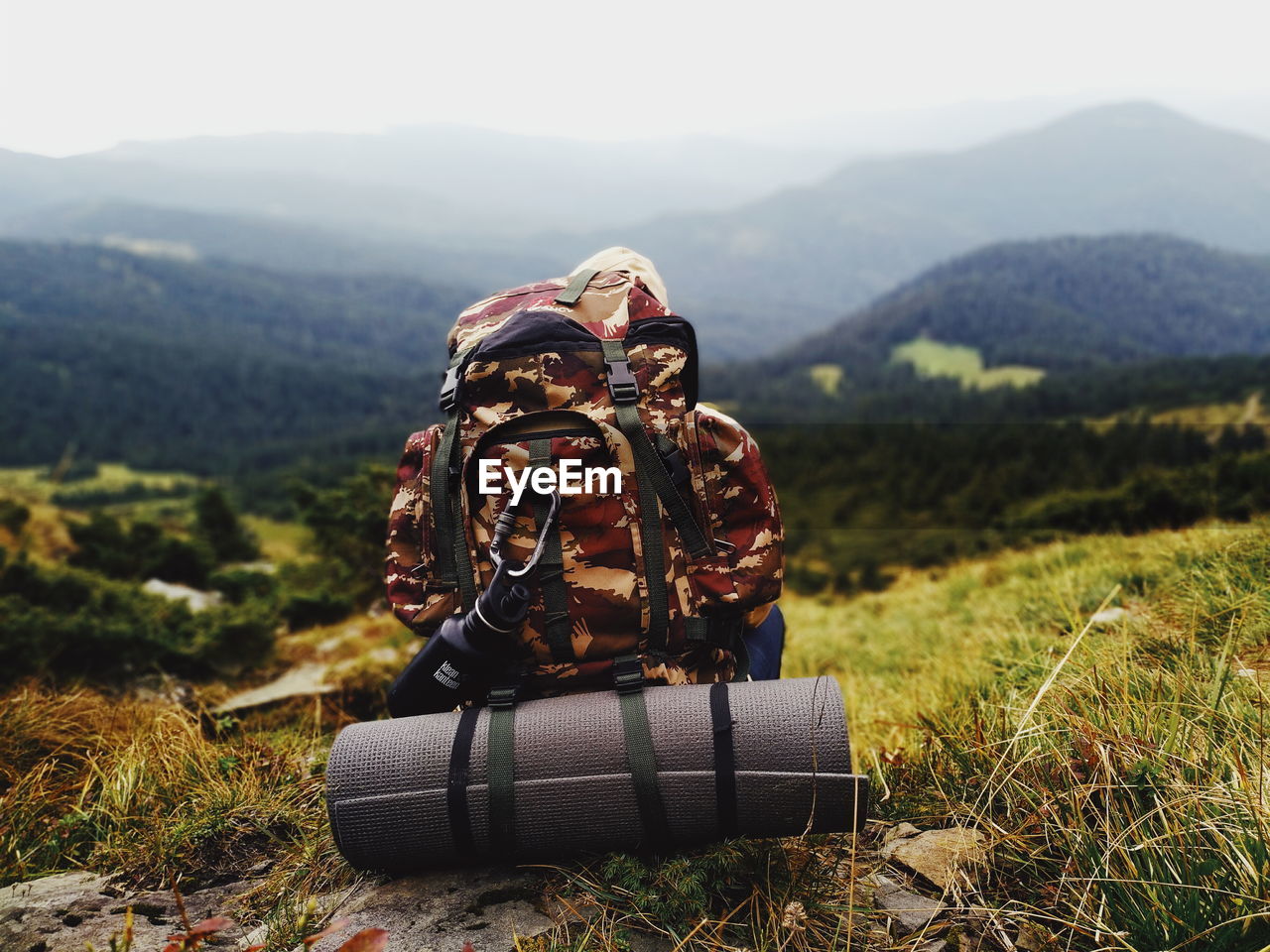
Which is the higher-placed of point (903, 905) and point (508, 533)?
point (508, 533)

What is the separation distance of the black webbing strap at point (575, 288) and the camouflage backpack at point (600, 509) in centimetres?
7

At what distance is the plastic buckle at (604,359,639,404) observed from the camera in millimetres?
2613

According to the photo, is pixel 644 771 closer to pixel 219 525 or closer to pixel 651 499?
pixel 651 499

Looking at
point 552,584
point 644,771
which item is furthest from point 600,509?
point 644,771

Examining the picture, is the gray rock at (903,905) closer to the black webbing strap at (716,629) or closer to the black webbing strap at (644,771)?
the black webbing strap at (644,771)

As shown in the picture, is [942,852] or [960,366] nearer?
[942,852]

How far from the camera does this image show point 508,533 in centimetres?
255

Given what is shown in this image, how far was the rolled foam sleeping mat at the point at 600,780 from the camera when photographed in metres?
2.21

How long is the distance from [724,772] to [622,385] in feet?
4.41

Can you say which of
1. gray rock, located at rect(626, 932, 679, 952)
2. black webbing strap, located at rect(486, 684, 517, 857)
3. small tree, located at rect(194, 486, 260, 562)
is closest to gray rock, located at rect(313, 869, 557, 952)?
black webbing strap, located at rect(486, 684, 517, 857)

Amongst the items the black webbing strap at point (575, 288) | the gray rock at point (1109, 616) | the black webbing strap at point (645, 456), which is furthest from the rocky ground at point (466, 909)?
the black webbing strap at point (575, 288)

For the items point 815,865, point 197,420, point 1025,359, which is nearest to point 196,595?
point 815,865

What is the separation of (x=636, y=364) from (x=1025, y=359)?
172644 millimetres

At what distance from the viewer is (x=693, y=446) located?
2670mm
